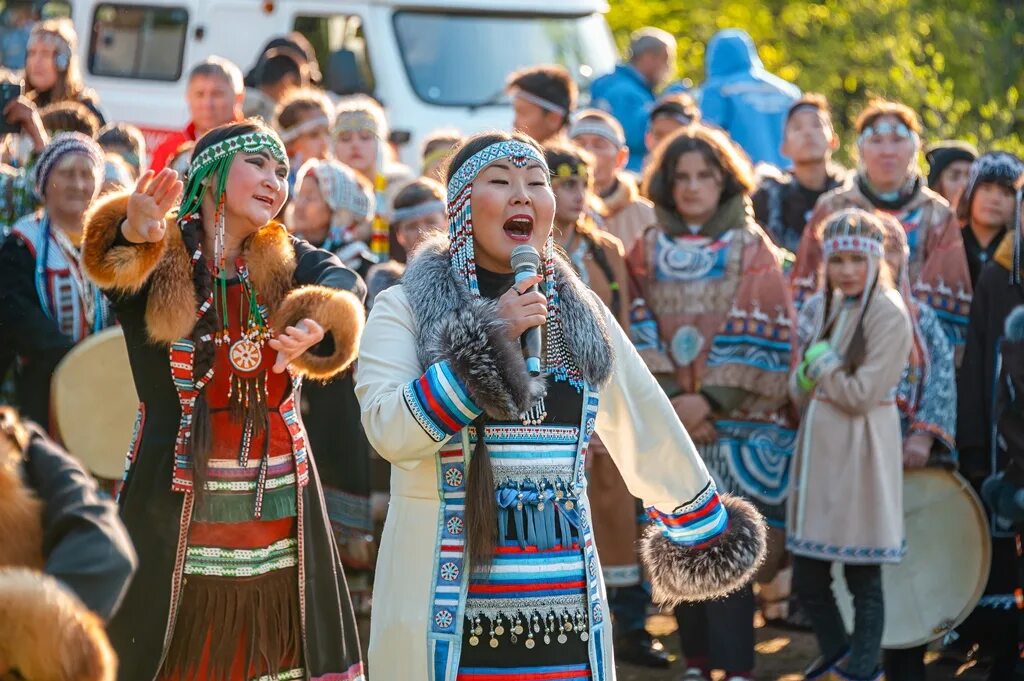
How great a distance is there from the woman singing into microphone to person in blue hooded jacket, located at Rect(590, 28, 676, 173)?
24.0ft

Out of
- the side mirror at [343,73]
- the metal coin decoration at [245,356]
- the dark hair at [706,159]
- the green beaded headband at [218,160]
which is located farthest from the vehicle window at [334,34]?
the metal coin decoration at [245,356]

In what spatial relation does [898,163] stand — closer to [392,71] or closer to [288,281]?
[288,281]

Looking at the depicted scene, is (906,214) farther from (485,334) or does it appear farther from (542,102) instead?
(485,334)

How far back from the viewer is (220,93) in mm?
9211

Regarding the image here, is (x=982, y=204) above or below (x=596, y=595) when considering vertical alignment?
above

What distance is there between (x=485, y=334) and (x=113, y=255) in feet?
4.69

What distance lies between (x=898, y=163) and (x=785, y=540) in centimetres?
187

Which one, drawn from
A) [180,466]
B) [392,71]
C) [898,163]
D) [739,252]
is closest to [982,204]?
[898,163]

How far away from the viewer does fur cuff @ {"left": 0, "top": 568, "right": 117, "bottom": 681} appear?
10.1 ft

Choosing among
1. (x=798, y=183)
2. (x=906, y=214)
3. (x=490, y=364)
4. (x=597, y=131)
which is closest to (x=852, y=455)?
(x=906, y=214)

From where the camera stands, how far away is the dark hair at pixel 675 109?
1007 centimetres

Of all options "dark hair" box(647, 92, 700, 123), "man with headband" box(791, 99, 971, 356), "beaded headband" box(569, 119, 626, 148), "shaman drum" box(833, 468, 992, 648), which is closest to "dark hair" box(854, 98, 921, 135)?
A: "man with headband" box(791, 99, 971, 356)

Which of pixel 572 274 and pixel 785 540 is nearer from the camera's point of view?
pixel 572 274

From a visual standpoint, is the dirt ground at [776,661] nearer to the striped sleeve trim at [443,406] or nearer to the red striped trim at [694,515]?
the red striped trim at [694,515]
